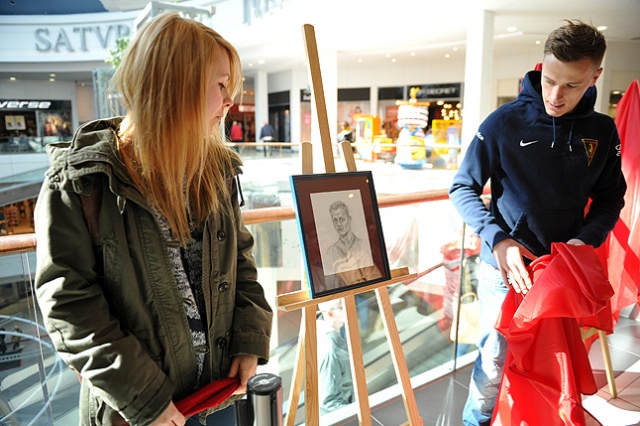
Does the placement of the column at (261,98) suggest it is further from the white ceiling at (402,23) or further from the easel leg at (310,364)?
the easel leg at (310,364)

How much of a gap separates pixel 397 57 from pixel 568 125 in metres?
14.0

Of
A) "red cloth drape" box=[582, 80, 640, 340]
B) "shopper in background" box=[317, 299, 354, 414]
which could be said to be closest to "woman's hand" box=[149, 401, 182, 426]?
"shopper in background" box=[317, 299, 354, 414]

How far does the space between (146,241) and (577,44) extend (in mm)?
1404

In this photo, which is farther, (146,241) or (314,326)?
(314,326)

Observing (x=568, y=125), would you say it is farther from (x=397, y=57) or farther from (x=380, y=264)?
(x=397, y=57)

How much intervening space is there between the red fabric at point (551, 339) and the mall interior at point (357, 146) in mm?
367

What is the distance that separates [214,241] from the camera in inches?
41.8

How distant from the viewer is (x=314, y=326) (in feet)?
4.72

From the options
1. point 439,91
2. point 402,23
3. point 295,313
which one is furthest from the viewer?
point 439,91

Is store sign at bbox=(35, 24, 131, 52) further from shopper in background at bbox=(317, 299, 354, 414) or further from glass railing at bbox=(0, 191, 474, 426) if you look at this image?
shopper in background at bbox=(317, 299, 354, 414)

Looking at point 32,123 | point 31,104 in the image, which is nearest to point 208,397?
point 32,123

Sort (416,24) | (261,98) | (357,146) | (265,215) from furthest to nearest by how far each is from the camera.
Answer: (261,98), (357,146), (416,24), (265,215)

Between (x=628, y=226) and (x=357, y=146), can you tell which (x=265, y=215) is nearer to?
(x=628, y=226)

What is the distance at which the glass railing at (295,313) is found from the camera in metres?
1.54
